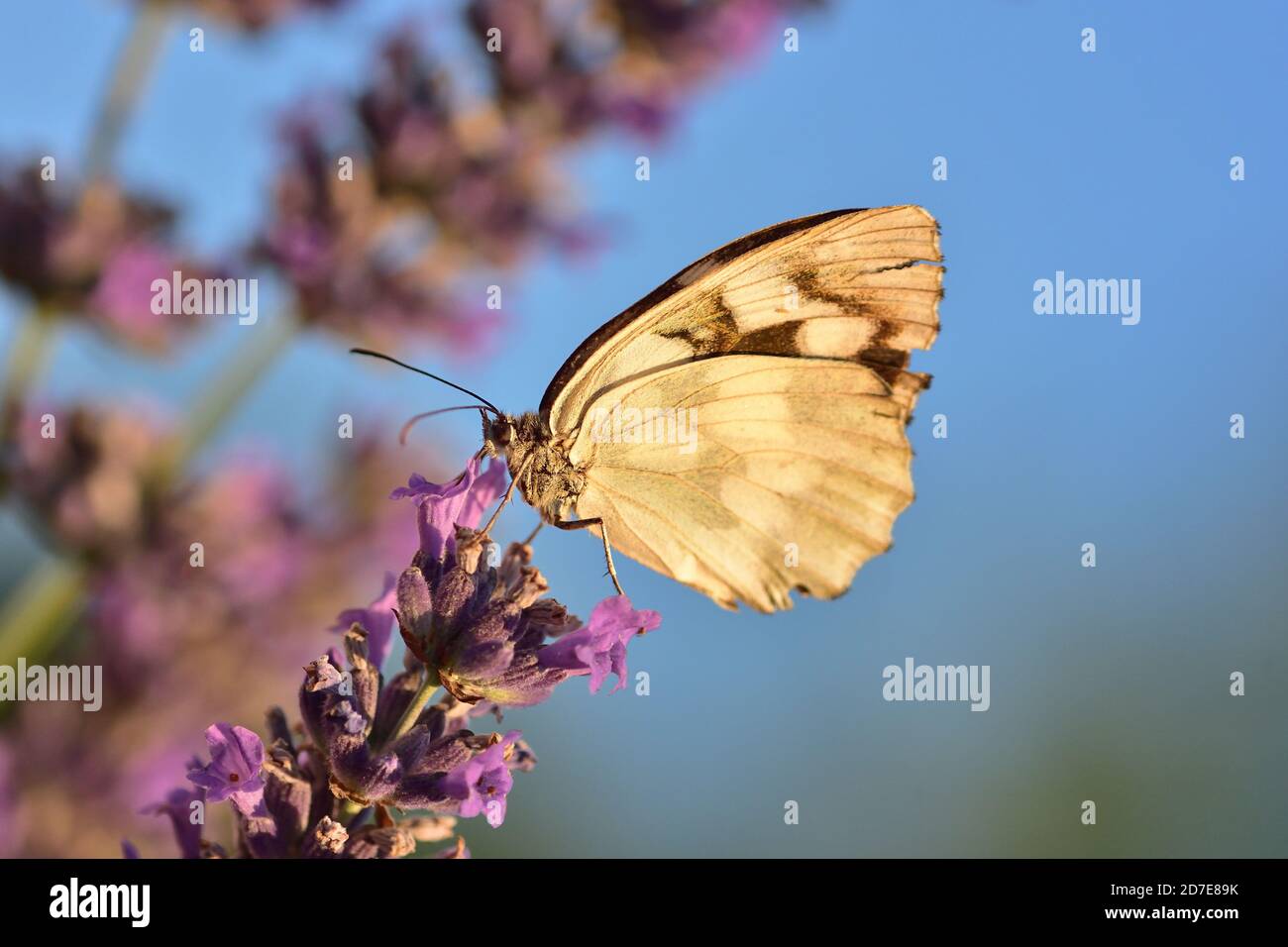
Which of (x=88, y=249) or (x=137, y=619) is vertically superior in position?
(x=88, y=249)

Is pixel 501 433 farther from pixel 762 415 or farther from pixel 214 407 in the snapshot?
pixel 214 407

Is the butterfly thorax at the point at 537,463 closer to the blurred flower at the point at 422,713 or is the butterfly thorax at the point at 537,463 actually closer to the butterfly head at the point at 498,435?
the butterfly head at the point at 498,435

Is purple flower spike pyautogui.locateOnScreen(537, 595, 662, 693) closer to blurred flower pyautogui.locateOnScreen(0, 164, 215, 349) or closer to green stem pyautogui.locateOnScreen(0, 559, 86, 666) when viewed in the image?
green stem pyautogui.locateOnScreen(0, 559, 86, 666)

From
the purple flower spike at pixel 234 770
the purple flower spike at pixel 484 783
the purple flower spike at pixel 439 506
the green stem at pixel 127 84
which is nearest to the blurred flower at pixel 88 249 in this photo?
the green stem at pixel 127 84

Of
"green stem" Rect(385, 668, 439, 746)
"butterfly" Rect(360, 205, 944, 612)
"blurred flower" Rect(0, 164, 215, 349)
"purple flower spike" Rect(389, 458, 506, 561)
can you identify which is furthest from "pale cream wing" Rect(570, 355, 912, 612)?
"blurred flower" Rect(0, 164, 215, 349)

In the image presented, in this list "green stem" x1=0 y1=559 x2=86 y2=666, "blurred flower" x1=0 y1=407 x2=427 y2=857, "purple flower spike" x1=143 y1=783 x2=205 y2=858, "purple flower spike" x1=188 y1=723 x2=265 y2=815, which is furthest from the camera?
"blurred flower" x1=0 y1=407 x2=427 y2=857

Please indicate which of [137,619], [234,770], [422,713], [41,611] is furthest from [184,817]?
[137,619]
